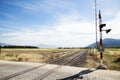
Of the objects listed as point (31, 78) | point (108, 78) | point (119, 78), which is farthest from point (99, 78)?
point (31, 78)

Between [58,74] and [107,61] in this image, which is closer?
[58,74]

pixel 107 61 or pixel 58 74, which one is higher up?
pixel 58 74

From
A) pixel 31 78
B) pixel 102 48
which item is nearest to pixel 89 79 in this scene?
pixel 31 78

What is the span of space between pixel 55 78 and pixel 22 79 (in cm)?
195

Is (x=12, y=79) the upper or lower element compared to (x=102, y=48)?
lower

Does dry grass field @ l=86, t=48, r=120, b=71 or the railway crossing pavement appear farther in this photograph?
dry grass field @ l=86, t=48, r=120, b=71

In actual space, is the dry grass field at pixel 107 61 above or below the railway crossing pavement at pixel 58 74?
below

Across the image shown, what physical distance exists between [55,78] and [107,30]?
678 centimetres

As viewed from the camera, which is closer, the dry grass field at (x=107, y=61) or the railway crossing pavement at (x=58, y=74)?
the railway crossing pavement at (x=58, y=74)

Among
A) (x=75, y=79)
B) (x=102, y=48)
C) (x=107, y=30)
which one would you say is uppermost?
(x=107, y=30)

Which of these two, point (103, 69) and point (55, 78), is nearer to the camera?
point (55, 78)

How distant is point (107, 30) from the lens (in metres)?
15.5

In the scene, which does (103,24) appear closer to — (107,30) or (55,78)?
(107,30)

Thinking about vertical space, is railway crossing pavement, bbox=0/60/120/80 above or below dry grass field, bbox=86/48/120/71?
above
